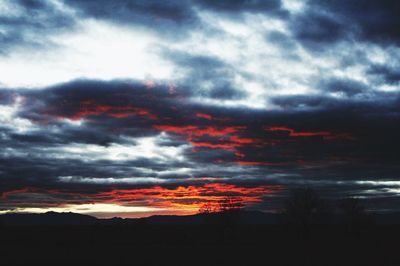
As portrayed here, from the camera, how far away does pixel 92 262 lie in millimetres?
45188

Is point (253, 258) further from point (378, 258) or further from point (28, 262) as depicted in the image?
point (28, 262)

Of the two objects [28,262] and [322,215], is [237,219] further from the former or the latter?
[28,262]

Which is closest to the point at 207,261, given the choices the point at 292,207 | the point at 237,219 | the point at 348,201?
the point at 237,219

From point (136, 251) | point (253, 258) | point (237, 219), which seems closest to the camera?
point (253, 258)

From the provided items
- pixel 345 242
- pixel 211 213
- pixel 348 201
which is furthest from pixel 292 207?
pixel 345 242

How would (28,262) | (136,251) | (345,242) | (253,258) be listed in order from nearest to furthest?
(28,262) < (253,258) < (136,251) < (345,242)

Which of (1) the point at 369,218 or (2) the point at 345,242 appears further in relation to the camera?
(1) the point at 369,218

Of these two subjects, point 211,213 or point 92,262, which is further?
point 211,213

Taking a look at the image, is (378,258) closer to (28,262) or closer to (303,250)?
(303,250)

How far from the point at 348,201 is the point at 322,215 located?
8.08 m

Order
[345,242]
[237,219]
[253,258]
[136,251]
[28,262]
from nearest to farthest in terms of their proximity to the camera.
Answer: [28,262]
[253,258]
[136,251]
[345,242]
[237,219]

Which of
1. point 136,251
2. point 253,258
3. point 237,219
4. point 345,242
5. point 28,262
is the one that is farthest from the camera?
point 237,219

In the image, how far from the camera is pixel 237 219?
327 feet

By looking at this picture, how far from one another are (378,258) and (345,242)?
66.5ft
